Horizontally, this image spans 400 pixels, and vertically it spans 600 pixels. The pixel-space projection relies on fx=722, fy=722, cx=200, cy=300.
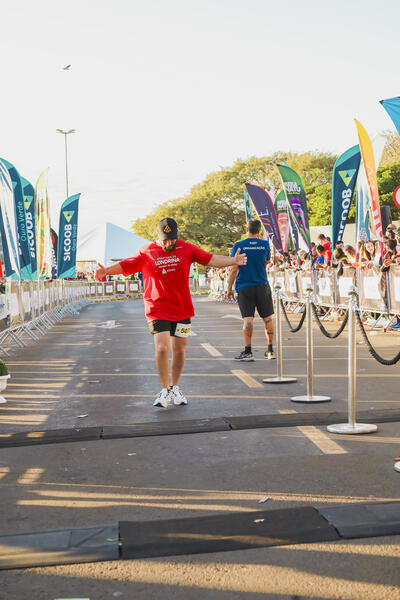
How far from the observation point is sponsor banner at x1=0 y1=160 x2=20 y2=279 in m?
15.9

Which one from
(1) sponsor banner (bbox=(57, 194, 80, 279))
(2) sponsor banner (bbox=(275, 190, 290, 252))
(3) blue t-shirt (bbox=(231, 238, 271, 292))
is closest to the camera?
(3) blue t-shirt (bbox=(231, 238, 271, 292))

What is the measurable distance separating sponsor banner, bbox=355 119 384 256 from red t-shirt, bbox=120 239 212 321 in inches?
284

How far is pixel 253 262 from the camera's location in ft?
37.4

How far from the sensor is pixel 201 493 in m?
4.49

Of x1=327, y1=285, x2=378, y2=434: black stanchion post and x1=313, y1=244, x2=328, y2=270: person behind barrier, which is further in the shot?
x1=313, y1=244, x2=328, y2=270: person behind barrier

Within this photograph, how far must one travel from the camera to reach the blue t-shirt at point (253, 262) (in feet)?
37.1


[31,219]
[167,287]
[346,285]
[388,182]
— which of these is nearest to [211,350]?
[346,285]

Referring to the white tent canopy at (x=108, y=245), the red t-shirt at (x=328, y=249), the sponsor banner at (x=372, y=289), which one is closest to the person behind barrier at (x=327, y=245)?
the red t-shirt at (x=328, y=249)

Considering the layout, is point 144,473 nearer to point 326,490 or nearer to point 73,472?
point 73,472

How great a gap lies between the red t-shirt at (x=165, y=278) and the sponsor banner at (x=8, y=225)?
897cm

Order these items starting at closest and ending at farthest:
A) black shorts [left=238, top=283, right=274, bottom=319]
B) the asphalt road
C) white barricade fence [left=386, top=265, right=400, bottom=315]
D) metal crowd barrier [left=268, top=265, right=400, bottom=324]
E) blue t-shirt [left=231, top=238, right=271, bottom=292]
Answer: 1. the asphalt road
2. blue t-shirt [left=231, top=238, right=271, bottom=292]
3. black shorts [left=238, top=283, right=274, bottom=319]
4. white barricade fence [left=386, top=265, right=400, bottom=315]
5. metal crowd barrier [left=268, top=265, right=400, bottom=324]

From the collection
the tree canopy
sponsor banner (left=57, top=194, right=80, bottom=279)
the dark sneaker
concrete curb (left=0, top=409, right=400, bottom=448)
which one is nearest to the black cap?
concrete curb (left=0, top=409, right=400, bottom=448)

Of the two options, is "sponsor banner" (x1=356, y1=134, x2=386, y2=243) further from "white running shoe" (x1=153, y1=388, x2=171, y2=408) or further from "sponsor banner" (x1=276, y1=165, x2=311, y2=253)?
"white running shoe" (x1=153, y1=388, x2=171, y2=408)

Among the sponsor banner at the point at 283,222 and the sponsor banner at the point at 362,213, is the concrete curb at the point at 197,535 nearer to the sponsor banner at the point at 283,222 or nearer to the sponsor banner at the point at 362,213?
the sponsor banner at the point at 362,213
